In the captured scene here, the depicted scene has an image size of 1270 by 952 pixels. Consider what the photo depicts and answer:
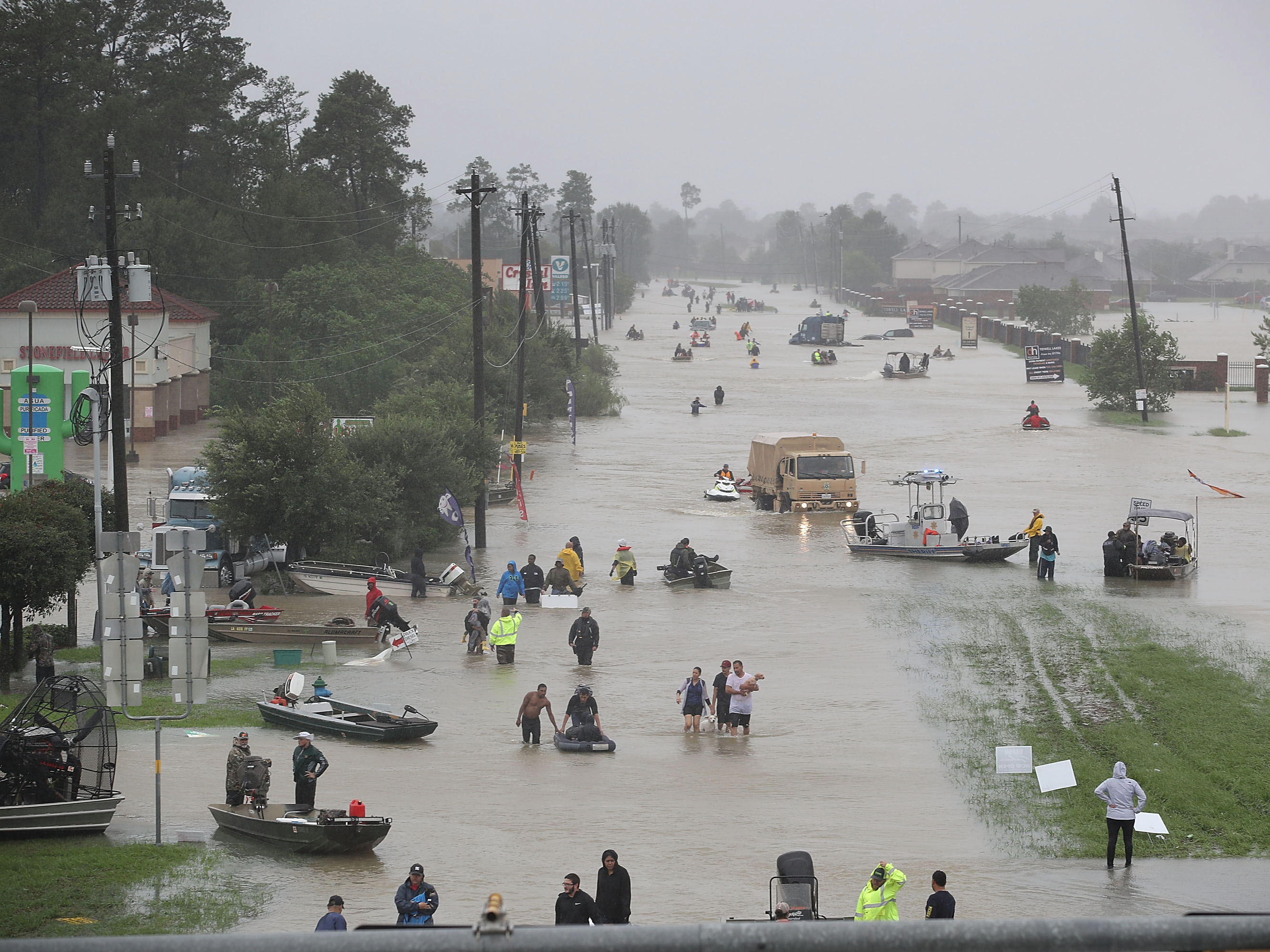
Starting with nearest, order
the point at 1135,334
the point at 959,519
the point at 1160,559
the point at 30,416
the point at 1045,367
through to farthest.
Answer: the point at 1160,559 < the point at 30,416 < the point at 959,519 < the point at 1135,334 < the point at 1045,367

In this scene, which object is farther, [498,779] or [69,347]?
[69,347]

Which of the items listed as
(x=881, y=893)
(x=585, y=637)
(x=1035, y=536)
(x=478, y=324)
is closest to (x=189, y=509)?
(x=478, y=324)

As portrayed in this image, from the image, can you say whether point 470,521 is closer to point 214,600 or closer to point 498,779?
point 214,600

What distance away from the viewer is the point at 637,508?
1820 inches

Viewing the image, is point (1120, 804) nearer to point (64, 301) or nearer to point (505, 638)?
point (505, 638)

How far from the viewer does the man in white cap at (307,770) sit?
1544 centimetres

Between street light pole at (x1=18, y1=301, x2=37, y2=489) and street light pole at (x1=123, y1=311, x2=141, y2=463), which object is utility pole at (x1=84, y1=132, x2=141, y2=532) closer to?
street light pole at (x1=18, y1=301, x2=37, y2=489)

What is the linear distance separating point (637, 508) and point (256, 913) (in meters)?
33.6

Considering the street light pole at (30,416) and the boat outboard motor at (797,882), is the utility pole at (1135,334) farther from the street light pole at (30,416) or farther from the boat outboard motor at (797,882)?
the boat outboard motor at (797,882)

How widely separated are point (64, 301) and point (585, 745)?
4700cm

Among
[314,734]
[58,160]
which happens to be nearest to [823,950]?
[314,734]

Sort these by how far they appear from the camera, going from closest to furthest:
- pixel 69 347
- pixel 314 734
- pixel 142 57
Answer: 1. pixel 314 734
2. pixel 69 347
3. pixel 142 57

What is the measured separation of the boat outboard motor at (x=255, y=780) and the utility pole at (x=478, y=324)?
21.8 m

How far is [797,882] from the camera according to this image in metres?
11.9
